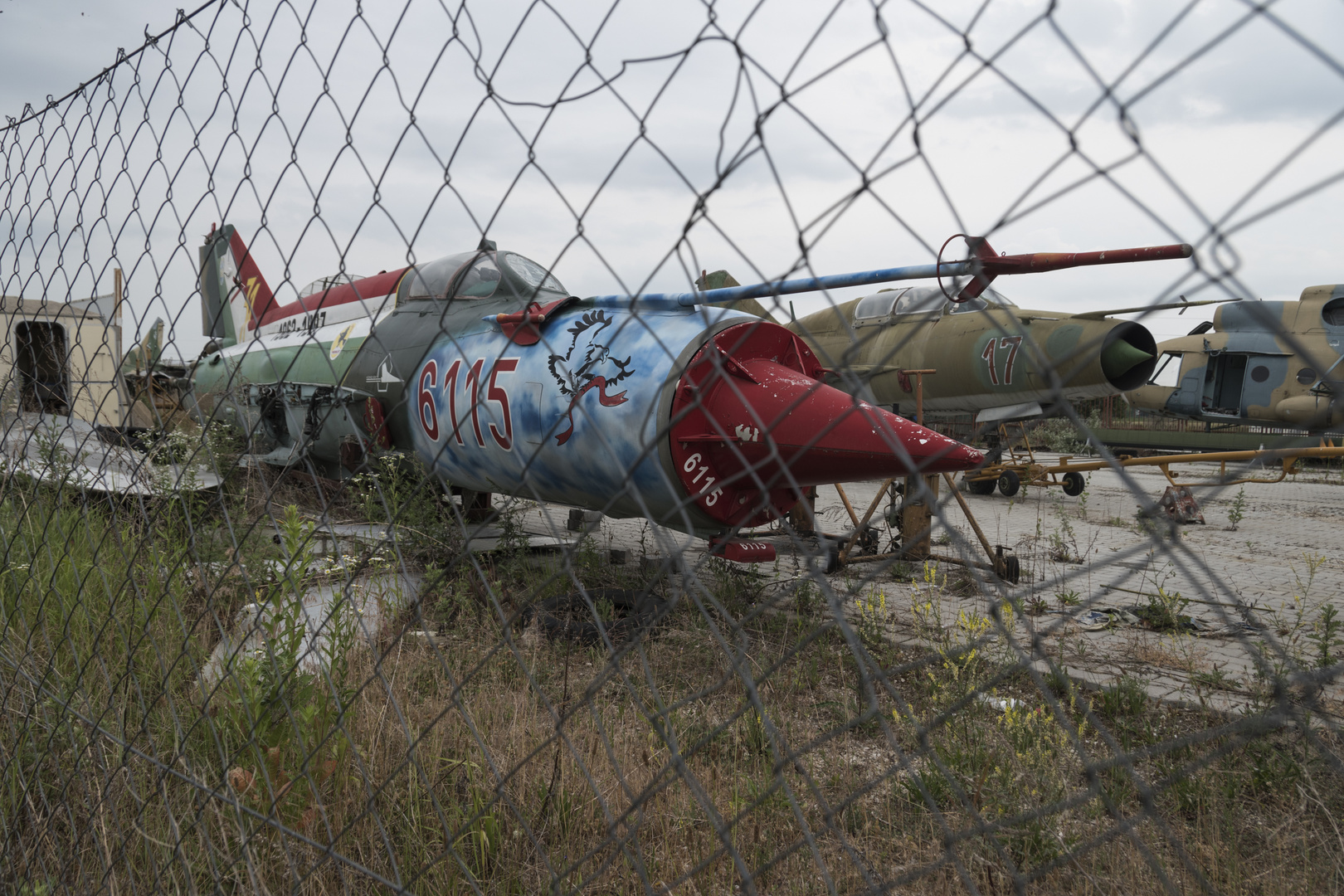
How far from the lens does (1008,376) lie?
24.4ft

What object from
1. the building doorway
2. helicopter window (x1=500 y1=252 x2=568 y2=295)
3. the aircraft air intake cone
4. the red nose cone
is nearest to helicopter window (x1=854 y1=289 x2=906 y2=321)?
the aircraft air intake cone

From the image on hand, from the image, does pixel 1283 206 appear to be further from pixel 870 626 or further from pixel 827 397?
pixel 870 626

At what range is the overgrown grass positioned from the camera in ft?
6.20

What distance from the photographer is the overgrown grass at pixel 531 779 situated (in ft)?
6.20

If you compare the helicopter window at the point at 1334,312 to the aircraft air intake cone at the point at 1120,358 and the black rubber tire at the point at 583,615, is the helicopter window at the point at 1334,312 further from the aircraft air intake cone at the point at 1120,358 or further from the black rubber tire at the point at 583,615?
the black rubber tire at the point at 583,615

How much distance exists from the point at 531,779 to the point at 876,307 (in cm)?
681

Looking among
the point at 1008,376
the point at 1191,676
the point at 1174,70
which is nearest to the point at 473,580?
the point at 1191,676

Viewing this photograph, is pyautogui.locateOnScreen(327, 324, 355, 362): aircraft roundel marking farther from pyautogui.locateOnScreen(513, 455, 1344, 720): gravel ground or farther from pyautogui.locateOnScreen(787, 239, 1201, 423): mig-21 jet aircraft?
pyautogui.locateOnScreen(787, 239, 1201, 423): mig-21 jet aircraft

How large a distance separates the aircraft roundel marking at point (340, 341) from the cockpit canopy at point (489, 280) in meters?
0.62

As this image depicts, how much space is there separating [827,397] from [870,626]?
129 cm

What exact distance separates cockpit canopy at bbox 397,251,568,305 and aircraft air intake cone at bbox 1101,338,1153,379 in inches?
169

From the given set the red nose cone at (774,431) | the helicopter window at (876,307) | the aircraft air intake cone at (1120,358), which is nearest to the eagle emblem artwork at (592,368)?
the red nose cone at (774,431)

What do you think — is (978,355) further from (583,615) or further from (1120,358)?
(583,615)

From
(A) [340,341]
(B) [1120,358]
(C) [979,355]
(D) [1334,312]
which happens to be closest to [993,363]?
(C) [979,355]
